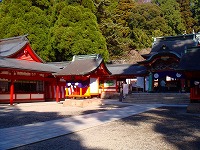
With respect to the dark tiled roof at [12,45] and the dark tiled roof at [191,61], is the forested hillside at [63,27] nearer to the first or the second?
the dark tiled roof at [12,45]

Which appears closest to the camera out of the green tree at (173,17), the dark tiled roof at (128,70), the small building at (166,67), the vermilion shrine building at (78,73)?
the vermilion shrine building at (78,73)

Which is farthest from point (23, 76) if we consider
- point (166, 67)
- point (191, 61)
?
point (166, 67)

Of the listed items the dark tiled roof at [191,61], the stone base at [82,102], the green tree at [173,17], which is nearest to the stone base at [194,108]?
the dark tiled roof at [191,61]

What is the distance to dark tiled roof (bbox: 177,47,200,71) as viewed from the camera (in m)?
14.7

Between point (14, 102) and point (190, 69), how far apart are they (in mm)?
15282

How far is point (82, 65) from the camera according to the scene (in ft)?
72.2

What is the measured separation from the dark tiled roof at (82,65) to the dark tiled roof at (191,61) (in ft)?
24.0

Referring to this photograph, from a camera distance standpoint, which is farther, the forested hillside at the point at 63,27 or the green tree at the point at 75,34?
the forested hillside at the point at 63,27

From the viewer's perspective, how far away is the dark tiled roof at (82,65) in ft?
66.7

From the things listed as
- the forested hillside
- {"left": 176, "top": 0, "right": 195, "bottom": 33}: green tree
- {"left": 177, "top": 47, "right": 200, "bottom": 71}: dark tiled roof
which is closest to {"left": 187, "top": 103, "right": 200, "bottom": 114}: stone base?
{"left": 177, "top": 47, "right": 200, "bottom": 71}: dark tiled roof

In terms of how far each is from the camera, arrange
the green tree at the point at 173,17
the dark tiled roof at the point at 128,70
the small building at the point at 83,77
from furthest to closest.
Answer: the green tree at the point at 173,17, the dark tiled roof at the point at 128,70, the small building at the point at 83,77

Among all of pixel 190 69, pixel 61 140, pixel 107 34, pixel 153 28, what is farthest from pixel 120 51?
pixel 61 140

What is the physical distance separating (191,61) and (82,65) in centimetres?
966

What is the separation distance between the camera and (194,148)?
6.72 metres
